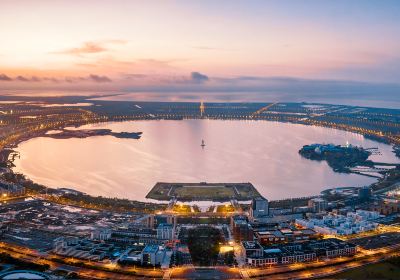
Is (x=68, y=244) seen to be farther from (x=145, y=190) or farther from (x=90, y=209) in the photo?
(x=145, y=190)

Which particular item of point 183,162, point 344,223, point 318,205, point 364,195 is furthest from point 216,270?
point 183,162

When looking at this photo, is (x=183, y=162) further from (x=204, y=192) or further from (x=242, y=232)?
(x=242, y=232)

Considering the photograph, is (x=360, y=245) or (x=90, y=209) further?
(x=90, y=209)

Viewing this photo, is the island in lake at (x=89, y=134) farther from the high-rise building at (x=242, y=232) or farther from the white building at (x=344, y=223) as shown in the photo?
the high-rise building at (x=242, y=232)

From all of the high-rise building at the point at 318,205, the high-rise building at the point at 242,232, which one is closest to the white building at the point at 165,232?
the high-rise building at the point at 242,232

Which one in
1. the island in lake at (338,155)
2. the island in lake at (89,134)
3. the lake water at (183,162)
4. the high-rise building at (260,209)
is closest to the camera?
the high-rise building at (260,209)

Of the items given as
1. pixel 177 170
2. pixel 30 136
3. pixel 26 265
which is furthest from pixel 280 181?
pixel 30 136
